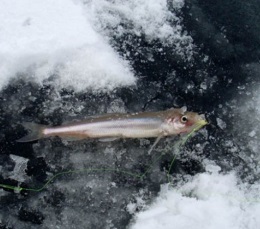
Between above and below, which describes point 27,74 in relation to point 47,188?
above

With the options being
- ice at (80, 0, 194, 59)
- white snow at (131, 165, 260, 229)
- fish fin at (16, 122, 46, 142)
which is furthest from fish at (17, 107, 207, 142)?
ice at (80, 0, 194, 59)

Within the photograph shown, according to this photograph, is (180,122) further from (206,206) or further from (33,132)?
(33,132)

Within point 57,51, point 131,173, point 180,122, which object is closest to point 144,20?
point 57,51

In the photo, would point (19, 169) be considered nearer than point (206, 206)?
No

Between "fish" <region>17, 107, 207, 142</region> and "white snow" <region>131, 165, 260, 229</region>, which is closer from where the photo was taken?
"white snow" <region>131, 165, 260, 229</region>

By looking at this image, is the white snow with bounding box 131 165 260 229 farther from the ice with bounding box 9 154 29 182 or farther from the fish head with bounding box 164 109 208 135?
the ice with bounding box 9 154 29 182

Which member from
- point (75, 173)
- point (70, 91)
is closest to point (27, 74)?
point (70, 91)

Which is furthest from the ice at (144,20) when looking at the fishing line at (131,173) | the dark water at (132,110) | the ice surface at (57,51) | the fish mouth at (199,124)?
the fishing line at (131,173)

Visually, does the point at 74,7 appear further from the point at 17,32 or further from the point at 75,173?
the point at 75,173
